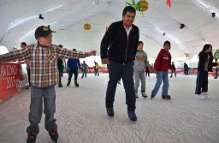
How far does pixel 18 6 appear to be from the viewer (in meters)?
11.0

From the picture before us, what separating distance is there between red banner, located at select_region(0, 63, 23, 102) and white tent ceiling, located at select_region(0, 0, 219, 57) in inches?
154

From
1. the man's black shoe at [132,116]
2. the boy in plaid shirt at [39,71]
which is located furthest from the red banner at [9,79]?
the boy in plaid shirt at [39,71]

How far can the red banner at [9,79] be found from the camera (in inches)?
202

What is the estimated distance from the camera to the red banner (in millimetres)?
5138

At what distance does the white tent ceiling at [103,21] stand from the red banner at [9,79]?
12.8 ft

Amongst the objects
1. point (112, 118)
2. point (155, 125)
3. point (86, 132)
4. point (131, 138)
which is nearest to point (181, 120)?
point (155, 125)

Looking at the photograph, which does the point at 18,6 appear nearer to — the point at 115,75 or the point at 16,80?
the point at 16,80

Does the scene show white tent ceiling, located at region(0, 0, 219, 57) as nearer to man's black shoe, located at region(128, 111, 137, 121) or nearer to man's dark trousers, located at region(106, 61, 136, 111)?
man's dark trousers, located at region(106, 61, 136, 111)

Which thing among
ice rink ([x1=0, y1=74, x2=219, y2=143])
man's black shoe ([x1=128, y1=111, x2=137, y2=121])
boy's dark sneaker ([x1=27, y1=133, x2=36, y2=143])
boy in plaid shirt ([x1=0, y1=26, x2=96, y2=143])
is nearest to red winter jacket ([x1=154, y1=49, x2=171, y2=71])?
ice rink ([x1=0, y1=74, x2=219, y2=143])

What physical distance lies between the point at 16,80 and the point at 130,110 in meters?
4.22

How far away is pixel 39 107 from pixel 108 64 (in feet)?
4.12

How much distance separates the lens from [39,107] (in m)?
2.27

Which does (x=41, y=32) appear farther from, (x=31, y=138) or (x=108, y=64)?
(x=108, y=64)

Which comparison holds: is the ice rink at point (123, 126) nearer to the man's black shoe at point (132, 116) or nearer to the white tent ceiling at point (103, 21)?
the man's black shoe at point (132, 116)
